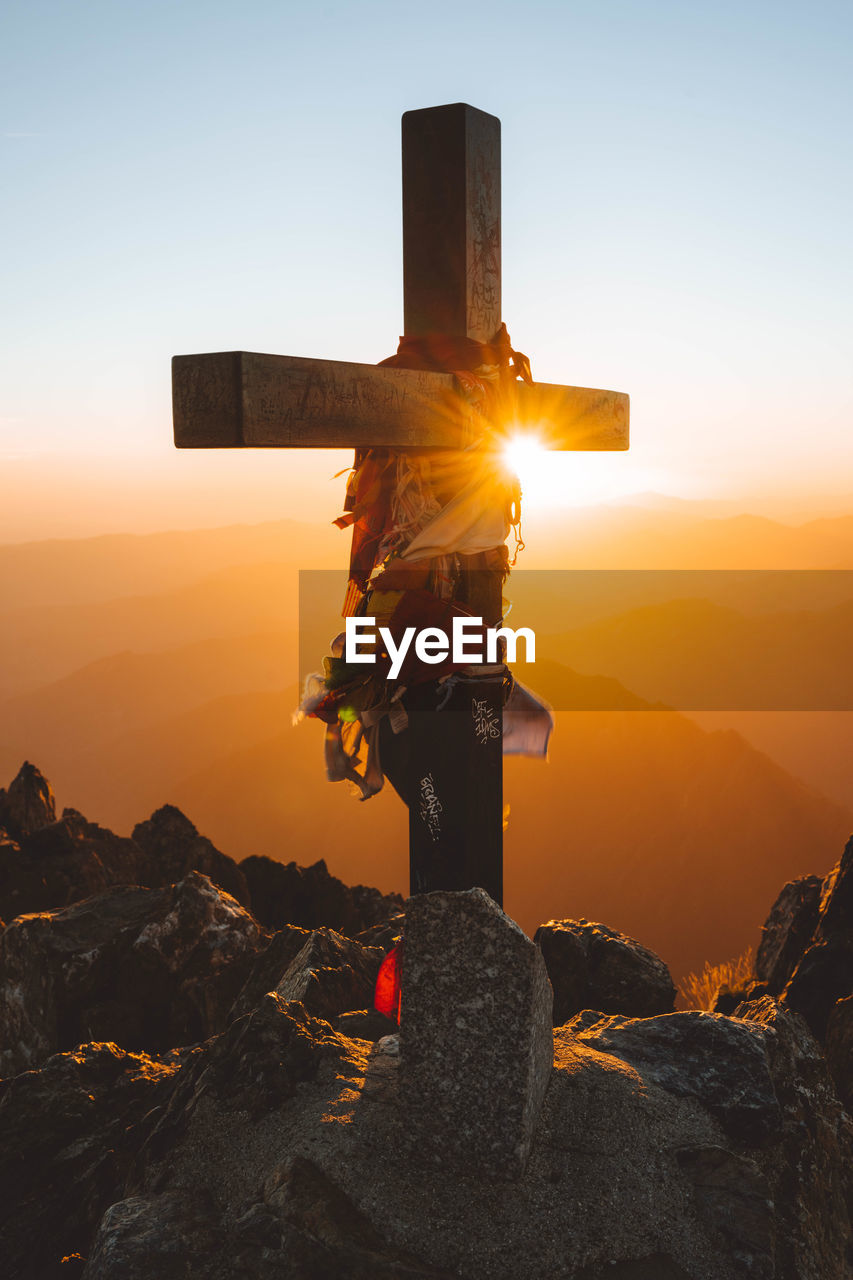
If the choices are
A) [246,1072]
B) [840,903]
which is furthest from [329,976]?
[840,903]

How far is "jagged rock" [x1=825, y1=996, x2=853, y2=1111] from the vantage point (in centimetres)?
493

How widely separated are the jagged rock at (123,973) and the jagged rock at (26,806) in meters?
4.11

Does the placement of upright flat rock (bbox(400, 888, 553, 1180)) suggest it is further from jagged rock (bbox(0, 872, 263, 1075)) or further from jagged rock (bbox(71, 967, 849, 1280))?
jagged rock (bbox(0, 872, 263, 1075))

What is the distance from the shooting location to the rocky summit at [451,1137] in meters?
3.39

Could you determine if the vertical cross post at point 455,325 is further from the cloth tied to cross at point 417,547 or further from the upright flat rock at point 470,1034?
the upright flat rock at point 470,1034

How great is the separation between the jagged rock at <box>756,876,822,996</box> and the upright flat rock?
3.36 meters

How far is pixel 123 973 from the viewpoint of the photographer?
6.54 m

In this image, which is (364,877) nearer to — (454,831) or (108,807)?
(108,807)

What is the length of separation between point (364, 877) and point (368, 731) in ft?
256

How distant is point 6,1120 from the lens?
4.41 m

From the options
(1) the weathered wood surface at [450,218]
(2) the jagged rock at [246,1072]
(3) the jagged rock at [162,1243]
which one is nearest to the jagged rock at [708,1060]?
(2) the jagged rock at [246,1072]

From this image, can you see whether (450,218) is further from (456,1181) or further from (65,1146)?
(65,1146)

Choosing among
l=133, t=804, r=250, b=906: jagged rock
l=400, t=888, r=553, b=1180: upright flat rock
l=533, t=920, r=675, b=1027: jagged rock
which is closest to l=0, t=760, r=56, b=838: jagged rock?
l=133, t=804, r=250, b=906: jagged rock

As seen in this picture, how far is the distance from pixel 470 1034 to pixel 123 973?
3734mm
